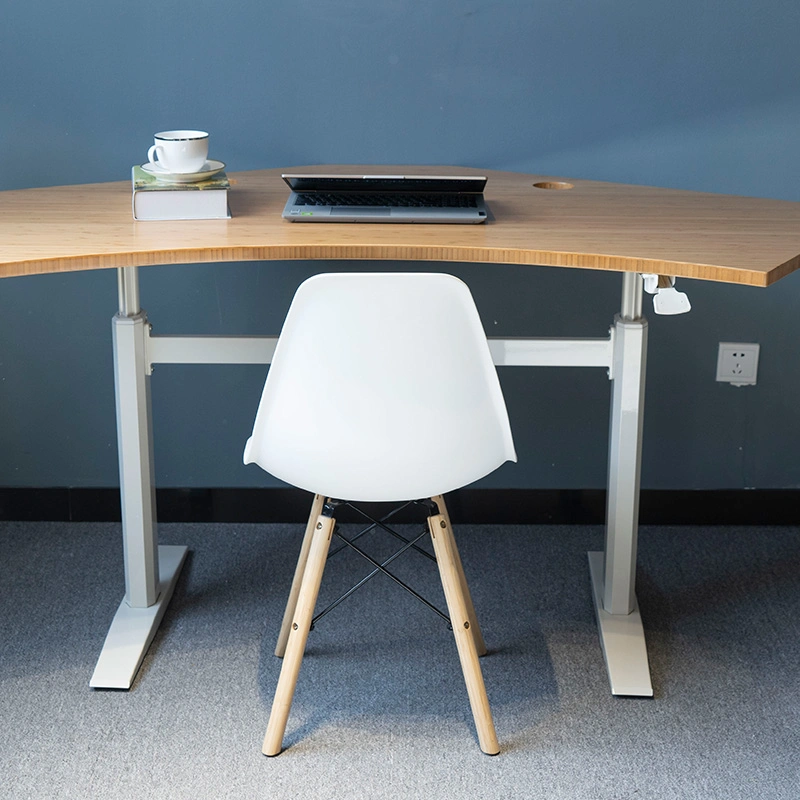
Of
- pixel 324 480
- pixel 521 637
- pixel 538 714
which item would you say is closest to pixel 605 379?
pixel 521 637

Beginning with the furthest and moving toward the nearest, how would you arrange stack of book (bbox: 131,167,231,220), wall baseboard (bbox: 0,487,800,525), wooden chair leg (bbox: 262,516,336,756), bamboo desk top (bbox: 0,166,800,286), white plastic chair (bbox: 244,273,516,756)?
wall baseboard (bbox: 0,487,800,525) → stack of book (bbox: 131,167,231,220) → wooden chair leg (bbox: 262,516,336,756) → bamboo desk top (bbox: 0,166,800,286) → white plastic chair (bbox: 244,273,516,756)

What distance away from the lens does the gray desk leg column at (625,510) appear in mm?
1904

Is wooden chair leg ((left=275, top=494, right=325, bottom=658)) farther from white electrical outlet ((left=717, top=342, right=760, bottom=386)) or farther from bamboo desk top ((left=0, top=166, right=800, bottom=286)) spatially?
white electrical outlet ((left=717, top=342, right=760, bottom=386))

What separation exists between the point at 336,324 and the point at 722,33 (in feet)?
4.20

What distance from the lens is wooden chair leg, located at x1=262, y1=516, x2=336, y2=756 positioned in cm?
168

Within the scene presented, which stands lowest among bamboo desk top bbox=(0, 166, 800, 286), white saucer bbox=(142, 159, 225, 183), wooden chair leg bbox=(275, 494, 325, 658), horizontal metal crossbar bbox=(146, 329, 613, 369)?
wooden chair leg bbox=(275, 494, 325, 658)

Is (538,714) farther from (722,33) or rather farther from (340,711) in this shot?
(722,33)

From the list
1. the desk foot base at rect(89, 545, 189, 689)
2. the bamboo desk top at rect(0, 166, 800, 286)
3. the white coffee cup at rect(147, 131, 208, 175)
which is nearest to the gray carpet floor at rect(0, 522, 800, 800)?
the desk foot base at rect(89, 545, 189, 689)

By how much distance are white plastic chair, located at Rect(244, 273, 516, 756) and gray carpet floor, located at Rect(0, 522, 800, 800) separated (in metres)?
0.31

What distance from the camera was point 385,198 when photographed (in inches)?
73.5

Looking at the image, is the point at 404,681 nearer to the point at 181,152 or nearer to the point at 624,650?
the point at 624,650

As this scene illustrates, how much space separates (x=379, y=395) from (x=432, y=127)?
0.99m

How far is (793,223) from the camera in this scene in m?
1.79

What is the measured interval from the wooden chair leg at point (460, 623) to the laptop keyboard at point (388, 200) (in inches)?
21.7
